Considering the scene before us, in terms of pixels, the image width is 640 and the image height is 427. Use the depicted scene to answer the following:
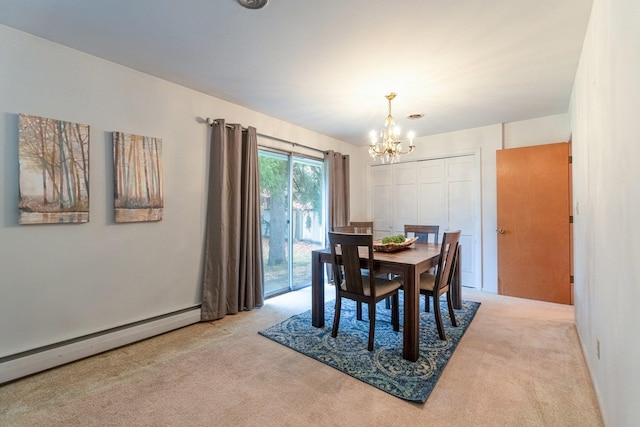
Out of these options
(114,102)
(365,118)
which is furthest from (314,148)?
(114,102)

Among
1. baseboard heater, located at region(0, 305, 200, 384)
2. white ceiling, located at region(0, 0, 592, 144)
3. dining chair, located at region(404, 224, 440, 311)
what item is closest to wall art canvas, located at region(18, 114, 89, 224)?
white ceiling, located at region(0, 0, 592, 144)

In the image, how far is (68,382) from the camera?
6.43 feet

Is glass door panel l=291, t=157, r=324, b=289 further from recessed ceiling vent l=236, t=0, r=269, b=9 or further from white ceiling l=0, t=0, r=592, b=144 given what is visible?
recessed ceiling vent l=236, t=0, r=269, b=9

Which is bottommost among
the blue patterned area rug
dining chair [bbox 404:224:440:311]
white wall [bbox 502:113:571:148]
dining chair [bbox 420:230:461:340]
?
the blue patterned area rug

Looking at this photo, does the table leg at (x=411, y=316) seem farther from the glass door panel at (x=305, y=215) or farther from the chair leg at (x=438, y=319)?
the glass door panel at (x=305, y=215)

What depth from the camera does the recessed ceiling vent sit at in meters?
1.68

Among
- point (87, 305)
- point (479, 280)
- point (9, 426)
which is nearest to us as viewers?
point (9, 426)

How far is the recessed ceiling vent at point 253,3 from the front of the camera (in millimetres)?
1683

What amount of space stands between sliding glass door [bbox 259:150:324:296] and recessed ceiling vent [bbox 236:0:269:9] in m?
2.16

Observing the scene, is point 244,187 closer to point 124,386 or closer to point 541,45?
point 124,386

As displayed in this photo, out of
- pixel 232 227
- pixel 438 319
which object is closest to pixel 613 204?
pixel 438 319

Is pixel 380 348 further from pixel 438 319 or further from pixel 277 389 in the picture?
pixel 277 389

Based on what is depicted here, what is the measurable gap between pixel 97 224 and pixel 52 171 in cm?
50

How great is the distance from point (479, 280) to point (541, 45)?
318 cm
